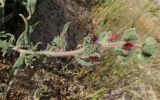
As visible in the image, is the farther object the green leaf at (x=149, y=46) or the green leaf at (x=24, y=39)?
the green leaf at (x=24, y=39)

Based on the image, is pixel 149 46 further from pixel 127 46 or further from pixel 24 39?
pixel 24 39

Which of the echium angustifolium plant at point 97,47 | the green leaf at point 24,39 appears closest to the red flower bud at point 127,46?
Result: the echium angustifolium plant at point 97,47

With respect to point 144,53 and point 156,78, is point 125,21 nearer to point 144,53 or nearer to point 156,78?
point 156,78

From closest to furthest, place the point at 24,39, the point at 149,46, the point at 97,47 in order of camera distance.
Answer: the point at 149,46
the point at 97,47
the point at 24,39

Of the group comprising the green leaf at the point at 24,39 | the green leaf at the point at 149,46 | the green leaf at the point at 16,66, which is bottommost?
the green leaf at the point at 16,66

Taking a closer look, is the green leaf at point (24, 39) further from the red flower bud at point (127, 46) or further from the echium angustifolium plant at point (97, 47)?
the red flower bud at point (127, 46)

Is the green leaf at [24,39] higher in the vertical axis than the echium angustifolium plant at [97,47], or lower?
higher

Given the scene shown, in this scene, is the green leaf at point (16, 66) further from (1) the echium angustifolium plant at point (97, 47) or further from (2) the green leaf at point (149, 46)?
(2) the green leaf at point (149, 46)

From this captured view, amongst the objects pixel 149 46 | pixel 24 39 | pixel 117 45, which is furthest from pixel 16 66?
pixel 149 46

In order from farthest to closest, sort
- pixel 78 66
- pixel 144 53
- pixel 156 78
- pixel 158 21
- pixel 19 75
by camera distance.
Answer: pixel 158 21 < pixel 156 78 < pixel 78 66 < pixel 19 75 < pixel 144 53

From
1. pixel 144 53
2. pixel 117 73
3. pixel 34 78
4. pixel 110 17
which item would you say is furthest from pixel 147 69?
pixel 144 53

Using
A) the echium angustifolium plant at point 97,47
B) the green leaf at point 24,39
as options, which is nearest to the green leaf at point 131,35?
the echium angustifolium plant at point 97,47
